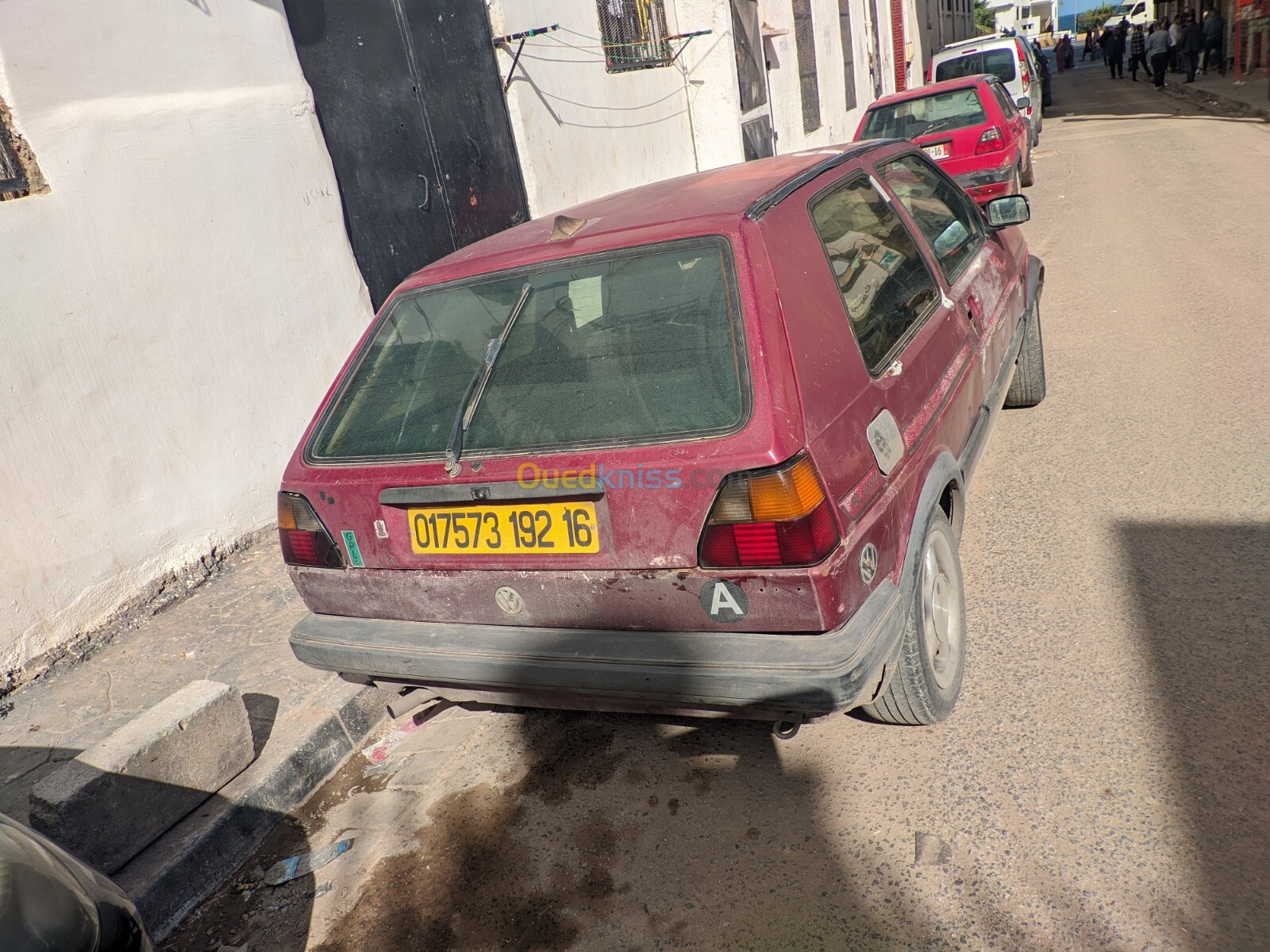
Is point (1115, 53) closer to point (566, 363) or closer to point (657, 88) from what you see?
point (657, 88)

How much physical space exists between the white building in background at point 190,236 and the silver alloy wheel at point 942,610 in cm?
353

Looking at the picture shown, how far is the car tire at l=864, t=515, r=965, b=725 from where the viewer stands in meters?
2.50

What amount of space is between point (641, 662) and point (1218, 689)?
1.69 metres

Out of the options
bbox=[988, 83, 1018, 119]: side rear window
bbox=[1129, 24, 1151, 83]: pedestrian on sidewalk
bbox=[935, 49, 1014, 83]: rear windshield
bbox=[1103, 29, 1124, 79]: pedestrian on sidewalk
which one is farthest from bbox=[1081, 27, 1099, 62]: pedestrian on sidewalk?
bbox=[988, 83, 1018, 119]: side rear window

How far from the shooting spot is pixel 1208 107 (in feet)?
61.6

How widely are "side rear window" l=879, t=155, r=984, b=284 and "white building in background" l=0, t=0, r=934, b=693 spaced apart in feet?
10.8

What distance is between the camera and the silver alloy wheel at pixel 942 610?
2.68 meters

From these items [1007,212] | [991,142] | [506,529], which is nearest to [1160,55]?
[991,142]

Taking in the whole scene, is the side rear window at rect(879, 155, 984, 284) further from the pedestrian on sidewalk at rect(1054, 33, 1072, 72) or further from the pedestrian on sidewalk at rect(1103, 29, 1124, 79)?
the pedestrian on sidewalk at rect(1054, 33, 1072, 72)

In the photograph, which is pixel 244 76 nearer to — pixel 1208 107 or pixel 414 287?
pixel 414 287
